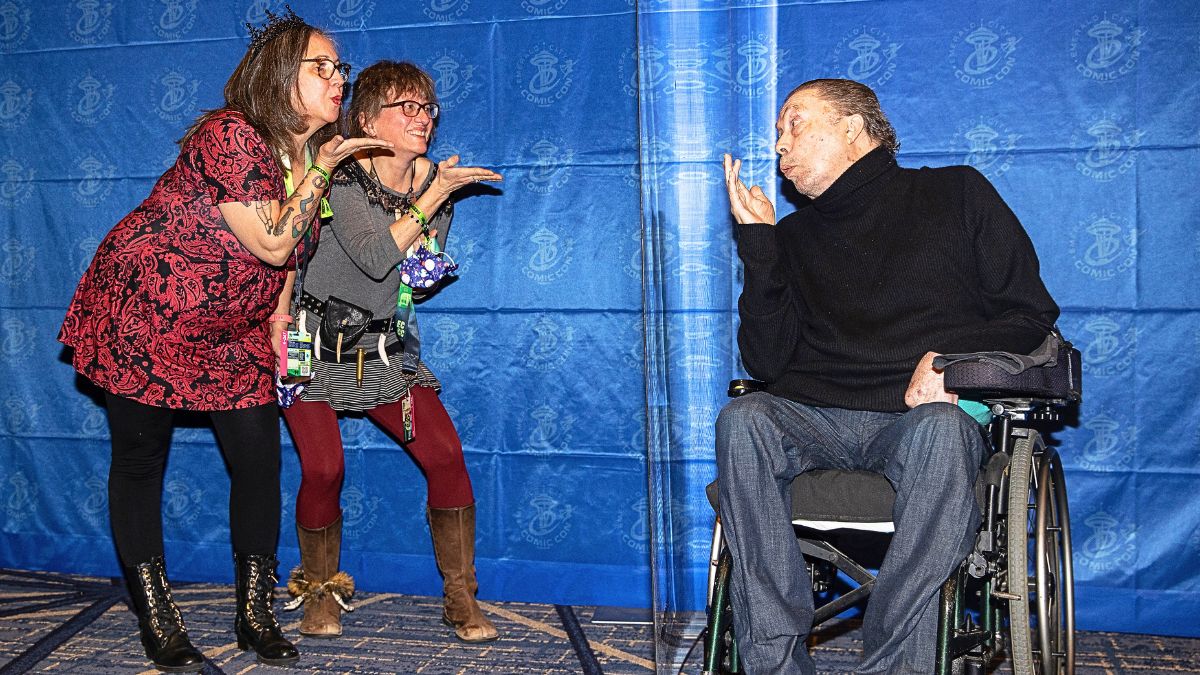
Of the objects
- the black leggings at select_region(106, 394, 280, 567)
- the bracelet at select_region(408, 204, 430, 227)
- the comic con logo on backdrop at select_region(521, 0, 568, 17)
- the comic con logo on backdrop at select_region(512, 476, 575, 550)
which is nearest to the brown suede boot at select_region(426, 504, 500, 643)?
the comic con logo on backdrop at select_region(512, 476, 575, 550)

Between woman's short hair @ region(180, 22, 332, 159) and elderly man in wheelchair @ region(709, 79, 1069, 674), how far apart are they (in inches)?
37.1

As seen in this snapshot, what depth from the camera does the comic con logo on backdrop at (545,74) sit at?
2.97 m

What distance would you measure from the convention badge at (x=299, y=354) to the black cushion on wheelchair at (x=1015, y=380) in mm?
1460

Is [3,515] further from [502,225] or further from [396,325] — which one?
[502,225]

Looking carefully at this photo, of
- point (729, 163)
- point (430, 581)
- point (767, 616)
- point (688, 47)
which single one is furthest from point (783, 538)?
point (430, 581)

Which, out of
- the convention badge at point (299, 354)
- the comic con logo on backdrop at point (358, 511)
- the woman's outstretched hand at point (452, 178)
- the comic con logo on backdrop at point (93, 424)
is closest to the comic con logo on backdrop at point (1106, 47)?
the woman's outstretched hand at point (452, 178)

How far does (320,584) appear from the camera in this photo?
279 centimetres

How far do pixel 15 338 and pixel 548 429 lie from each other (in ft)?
5.49

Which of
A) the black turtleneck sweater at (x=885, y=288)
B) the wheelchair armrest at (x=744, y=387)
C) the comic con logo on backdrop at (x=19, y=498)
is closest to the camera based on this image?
the black turtleneck sweater at (x=885, y=288)

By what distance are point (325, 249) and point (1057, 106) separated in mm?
1783

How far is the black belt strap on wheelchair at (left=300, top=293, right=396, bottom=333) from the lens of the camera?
2.71 m

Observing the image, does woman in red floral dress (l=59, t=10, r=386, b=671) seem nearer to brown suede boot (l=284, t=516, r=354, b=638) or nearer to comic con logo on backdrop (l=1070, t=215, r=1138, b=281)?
brown suede boot (l=284, t=516, r=354, b=638)

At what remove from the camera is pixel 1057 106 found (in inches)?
106

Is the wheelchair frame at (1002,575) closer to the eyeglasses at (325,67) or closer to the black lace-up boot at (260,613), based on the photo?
the black lace-up boot at (260,613)
